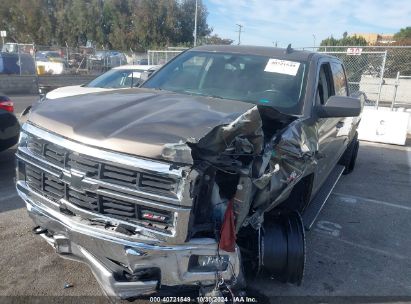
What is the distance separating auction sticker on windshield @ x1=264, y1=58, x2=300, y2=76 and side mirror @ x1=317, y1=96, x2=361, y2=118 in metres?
0.49

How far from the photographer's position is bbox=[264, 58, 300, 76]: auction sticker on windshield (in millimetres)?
4125

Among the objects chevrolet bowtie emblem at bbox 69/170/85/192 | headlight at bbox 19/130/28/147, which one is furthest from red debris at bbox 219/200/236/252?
headlight at bbox 19/130/28/147

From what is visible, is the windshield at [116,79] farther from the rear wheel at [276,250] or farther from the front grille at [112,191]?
the front grille at [112,191]

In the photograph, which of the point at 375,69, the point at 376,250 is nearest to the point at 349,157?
the point at 376,250

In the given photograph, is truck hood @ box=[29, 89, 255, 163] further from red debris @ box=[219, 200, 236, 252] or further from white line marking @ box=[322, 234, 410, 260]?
white line marking @ box=[322, 234, 410, 260]

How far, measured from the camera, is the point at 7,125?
5875 mm

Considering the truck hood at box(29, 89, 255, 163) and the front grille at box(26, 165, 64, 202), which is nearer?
the truck hood at box(29, 89, 255, 163)

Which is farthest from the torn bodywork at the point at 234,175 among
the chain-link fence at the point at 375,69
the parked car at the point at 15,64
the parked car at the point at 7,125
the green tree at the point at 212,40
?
the green tree at the point at 212,40

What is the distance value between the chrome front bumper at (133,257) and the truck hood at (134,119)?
0.54m

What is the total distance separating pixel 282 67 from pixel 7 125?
4021mm

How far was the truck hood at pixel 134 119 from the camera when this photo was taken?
247cm

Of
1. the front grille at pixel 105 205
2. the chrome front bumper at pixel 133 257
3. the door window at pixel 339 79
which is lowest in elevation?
the chrome front bumper at pixel 133 257

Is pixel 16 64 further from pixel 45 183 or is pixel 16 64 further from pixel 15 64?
pixel 45 183

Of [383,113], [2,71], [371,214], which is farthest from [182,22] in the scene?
[371,214]
